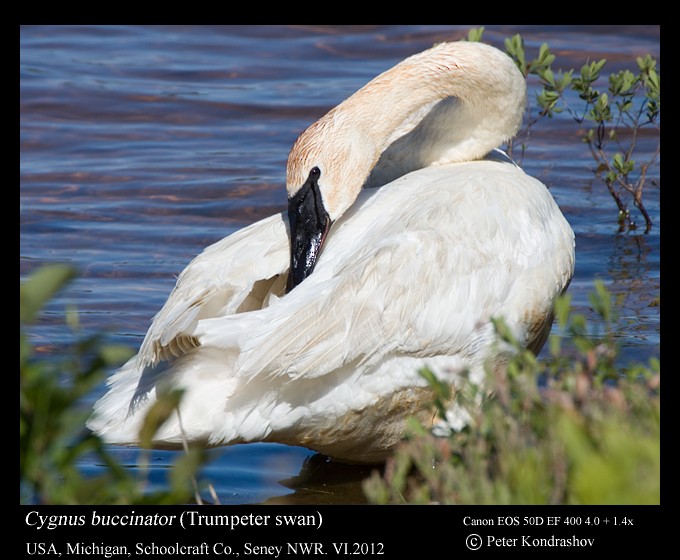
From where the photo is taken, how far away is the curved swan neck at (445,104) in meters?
5.43

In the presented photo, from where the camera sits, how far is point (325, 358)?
4.30 m

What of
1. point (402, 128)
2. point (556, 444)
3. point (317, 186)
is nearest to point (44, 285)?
point (556, 444)

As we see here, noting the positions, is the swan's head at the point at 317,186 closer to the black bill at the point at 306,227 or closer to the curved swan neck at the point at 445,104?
the black bill at the point at 306,227

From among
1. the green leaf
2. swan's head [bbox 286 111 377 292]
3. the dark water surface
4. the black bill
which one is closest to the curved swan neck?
swan's head [bbox 286 111 377 292]

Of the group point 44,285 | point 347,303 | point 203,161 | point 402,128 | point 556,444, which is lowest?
point 203,161

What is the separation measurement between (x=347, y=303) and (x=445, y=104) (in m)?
1.90

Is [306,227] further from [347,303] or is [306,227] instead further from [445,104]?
[445,104]

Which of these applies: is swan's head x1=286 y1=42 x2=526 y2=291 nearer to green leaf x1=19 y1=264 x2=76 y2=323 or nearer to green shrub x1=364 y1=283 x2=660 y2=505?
green shrub x1=364 y1=283 x2=660 y2=505

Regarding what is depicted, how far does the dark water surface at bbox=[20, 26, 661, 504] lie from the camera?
6871 millimetres

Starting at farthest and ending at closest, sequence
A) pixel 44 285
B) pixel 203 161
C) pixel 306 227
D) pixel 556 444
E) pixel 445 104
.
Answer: pixel 203 161
pixel 445 104
pixel 306 227
pixel 556 444
pixel 44 285

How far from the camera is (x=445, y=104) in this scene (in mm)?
5910

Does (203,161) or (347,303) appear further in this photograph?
(203,161)

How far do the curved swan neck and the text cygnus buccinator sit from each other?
0.13 ft

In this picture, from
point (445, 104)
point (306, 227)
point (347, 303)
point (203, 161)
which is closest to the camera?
point (347, 303)
